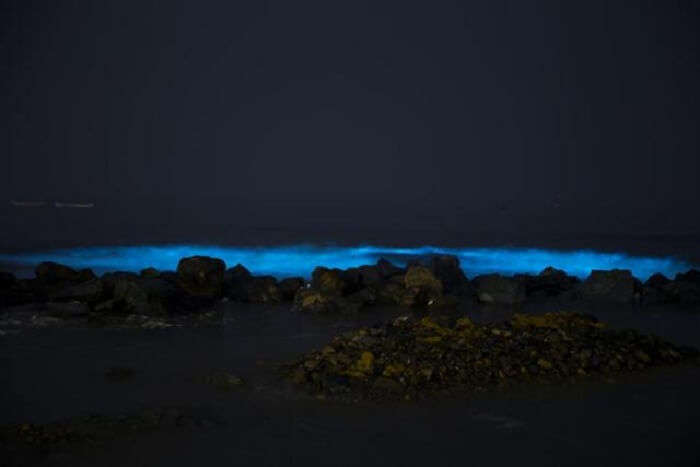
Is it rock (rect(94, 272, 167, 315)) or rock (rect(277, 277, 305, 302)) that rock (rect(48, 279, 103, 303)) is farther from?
rock (rect(277, 277, 305, 302))

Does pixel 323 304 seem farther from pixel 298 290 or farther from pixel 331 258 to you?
pixel 331 258

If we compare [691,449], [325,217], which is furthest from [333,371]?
[325,217]

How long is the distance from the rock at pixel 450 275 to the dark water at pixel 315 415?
20.4ft

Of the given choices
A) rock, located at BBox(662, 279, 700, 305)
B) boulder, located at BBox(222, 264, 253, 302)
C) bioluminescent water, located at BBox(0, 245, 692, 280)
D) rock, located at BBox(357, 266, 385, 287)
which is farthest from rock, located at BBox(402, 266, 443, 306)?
bioluminescent water, located at BBox(0, 245, 692, 280)

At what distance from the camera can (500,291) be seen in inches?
553

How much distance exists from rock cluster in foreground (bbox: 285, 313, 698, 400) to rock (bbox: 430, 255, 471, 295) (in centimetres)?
562

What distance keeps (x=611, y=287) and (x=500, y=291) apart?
2.49m

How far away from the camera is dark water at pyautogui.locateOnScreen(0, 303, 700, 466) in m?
5.94

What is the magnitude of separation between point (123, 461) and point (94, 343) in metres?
4.70

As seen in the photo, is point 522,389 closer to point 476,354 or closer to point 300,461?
point 476,354

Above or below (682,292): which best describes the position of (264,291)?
below

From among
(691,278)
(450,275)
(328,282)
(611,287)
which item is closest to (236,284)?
(328,282)

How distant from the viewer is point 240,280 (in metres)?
14.9

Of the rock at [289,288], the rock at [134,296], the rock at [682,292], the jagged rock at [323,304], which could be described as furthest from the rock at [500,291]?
the rock at [134,296]
